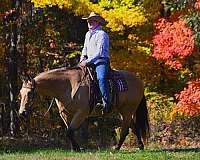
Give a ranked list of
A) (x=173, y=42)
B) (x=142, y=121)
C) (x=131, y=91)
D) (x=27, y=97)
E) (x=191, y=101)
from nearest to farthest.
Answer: (x=27, y=97), (x=131, y=91), (x=142, y=121), (x=191, y=101), (x=173, y=42)

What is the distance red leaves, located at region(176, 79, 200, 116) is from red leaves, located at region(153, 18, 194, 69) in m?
1.06

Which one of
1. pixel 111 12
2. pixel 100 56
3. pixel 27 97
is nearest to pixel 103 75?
pixel 100 56

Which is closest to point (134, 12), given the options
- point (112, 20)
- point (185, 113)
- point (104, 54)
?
point (112, 20)

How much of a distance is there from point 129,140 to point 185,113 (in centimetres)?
208

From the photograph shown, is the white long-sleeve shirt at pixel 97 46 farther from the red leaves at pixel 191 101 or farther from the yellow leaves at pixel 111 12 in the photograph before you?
the yellow leaves at pixel 111 12

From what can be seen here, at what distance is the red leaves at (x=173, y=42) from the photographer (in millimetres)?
16422

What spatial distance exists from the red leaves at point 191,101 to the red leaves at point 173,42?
1.06 m

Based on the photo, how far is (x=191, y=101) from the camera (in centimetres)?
1664

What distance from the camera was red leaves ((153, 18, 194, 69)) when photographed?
16.4m

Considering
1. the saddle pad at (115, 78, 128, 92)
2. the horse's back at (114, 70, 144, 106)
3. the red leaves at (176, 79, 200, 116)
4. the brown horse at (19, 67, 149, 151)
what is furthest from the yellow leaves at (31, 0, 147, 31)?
the brown horse at (19, 67, 149, 151)

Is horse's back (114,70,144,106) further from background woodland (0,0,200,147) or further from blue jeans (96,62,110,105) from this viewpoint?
background woodland (0,0,200,147)

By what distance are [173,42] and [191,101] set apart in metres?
1.96

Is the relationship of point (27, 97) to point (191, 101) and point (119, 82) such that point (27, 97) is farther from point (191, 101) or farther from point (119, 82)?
point (191, 101)

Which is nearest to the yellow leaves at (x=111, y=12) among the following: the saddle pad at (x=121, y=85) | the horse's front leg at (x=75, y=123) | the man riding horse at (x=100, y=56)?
the saddle pad at (x=121, y=85)
